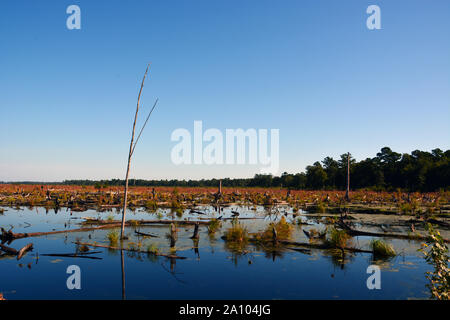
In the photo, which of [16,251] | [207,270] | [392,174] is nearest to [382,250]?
[207,270]

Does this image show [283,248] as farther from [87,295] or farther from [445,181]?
[445,181]

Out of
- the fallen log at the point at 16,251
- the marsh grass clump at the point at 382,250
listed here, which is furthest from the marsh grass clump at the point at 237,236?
the fallen log at the point at 16,251

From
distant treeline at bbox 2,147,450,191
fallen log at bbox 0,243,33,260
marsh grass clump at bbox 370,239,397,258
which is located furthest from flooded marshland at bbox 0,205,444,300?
distant treeline at bbox 2,147,450,191

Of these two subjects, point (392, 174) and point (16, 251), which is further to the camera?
point (392, 174)

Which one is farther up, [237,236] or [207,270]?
[237,236]

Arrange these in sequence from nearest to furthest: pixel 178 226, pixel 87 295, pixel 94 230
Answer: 1. pixel 87 295
2. pixel 94 230
3. pixel 178 226

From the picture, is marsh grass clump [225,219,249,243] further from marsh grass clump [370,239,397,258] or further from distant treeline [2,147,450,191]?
distant treeline [2,147,450,191]

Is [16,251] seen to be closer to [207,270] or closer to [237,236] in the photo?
[207,270]

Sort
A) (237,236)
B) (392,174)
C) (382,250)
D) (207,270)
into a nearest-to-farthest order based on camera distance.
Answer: (207,270)
(382,250)
(237,236)
(392,174)
